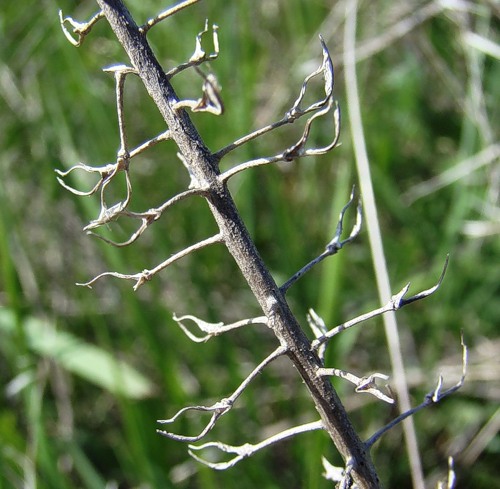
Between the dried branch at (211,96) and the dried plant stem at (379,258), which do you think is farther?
the dried plant stem at (379,258)

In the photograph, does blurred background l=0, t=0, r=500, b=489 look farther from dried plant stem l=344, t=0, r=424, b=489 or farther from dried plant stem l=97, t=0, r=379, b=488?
dried plant stem l=97, t=0, r=379, b=488

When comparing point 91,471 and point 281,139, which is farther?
point 281,139

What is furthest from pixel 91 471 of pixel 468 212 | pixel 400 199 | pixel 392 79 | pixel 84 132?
pixel 392 79

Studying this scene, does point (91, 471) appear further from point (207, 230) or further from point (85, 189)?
point (207, 230)

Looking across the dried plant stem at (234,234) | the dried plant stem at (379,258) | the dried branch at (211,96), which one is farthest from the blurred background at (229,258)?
the dried branch at (211,96)

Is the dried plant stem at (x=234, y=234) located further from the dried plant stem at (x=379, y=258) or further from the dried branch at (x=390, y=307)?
the dried plant stem at (x=379, y=258)

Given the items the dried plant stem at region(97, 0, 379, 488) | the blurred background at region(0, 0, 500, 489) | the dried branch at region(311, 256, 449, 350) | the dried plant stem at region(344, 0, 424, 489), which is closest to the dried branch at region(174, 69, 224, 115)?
the dried plant stem at region(97, 0, 379, 488)

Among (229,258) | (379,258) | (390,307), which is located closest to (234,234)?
(390,307)
